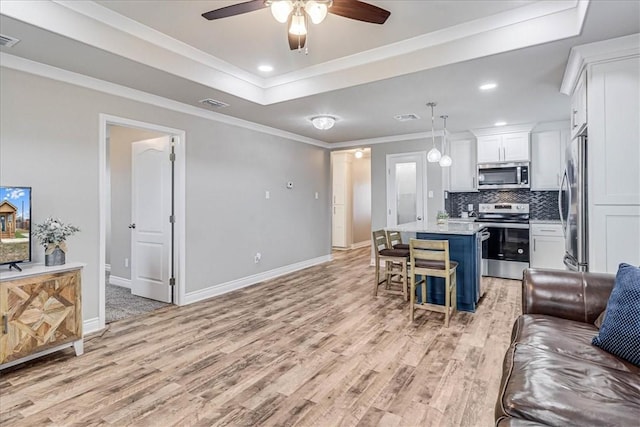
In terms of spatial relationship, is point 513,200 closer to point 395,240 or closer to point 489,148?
point 489,148

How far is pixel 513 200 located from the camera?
5.86m

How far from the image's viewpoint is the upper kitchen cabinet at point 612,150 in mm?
2549

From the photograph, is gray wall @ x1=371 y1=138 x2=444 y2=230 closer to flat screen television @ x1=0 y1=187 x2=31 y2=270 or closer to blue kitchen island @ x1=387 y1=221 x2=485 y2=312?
blue kitchen island @ x1=387 y1=221 x2=485 y2=312

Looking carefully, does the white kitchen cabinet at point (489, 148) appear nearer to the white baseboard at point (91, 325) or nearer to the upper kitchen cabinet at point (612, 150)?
the upper kitchen cabinet at point (612, 150)

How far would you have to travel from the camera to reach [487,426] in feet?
6.14

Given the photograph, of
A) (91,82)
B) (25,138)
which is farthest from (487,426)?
(91,82)

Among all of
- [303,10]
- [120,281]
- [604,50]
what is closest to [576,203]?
[604,50]

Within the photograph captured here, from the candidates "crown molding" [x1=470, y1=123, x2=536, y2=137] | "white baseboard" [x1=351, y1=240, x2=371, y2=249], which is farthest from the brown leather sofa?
"white baseboard" [x1=351, y1=240, x2=371, y2=249]

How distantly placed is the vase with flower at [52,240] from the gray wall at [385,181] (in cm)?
493

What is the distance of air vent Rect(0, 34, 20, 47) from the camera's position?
8.09ft

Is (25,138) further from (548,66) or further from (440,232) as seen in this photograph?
(548,66)

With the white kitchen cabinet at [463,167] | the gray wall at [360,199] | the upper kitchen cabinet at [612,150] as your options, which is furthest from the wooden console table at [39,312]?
the gray wall at [360,199]

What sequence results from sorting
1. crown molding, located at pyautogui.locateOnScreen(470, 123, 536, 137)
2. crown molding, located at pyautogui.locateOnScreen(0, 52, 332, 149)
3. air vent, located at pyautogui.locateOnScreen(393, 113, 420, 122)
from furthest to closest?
crown molding, located at pyautogui.locateOnScreen(470, 123, 536, 137) → air vent, located at pyautogui.locateOnScreen(393, 113, 420, 122) → crown molding, located at pyautogui.locateOnScreen(0, 52, 332, 149)

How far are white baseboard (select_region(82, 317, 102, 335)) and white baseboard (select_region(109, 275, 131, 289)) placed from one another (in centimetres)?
172
